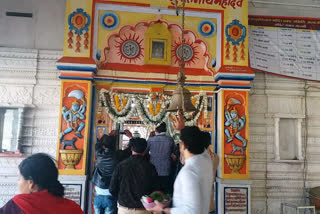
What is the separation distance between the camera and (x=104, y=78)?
509cm

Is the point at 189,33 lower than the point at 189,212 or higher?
higher

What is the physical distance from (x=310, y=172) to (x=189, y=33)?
3.92 meters

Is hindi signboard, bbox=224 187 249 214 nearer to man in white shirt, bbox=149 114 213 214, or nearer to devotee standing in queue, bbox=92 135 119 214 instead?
devotee standing in queue, bbox=92 135 119 214

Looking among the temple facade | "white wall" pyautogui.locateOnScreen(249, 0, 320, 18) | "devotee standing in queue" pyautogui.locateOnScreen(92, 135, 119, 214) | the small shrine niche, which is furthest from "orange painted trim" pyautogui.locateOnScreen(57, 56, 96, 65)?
"white wall" pyautogui.locateOnScreen(249, 0, 320, 18)

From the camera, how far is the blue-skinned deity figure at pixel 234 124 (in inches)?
195

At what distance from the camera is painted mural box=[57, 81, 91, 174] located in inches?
181

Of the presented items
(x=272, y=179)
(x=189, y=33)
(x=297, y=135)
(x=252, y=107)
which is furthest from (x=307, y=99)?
(x=189, y=33)

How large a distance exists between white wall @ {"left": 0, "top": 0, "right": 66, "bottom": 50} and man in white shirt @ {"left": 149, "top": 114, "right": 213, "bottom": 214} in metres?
4.61

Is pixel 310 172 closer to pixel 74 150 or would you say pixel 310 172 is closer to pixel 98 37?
pixel 74 150

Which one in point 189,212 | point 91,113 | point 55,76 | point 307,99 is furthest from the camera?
point 307,99

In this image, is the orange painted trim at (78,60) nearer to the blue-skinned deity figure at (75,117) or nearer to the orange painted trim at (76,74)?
the orange painted trim at (76,74)

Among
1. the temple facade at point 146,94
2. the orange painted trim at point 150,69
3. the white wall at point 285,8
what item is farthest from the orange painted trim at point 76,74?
the white wall at point 285,8

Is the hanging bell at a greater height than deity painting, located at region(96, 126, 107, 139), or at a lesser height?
greater

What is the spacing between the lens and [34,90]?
5.43 metres
